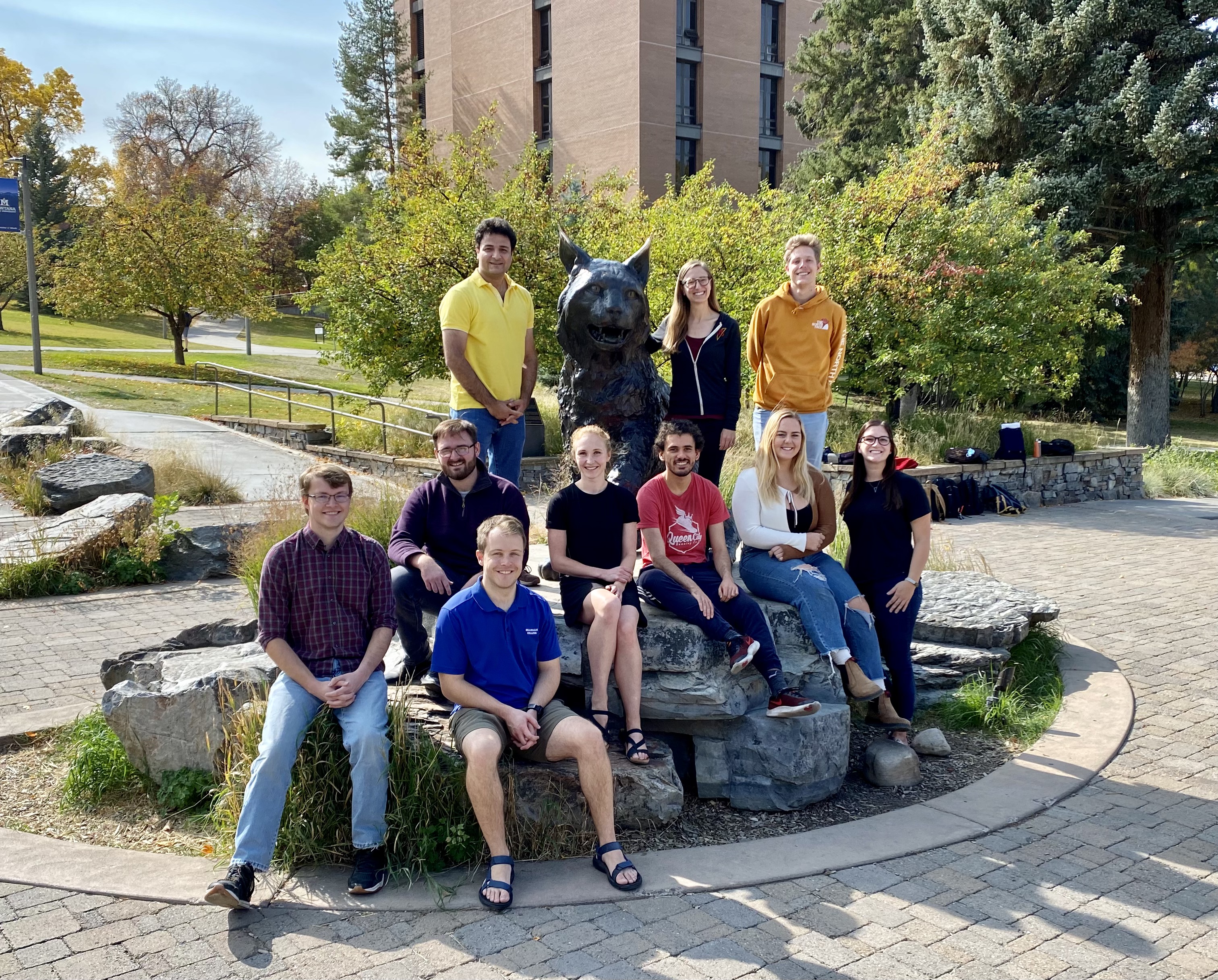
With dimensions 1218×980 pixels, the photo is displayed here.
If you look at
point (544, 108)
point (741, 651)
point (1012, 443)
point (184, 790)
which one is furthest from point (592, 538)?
point (544, 108)

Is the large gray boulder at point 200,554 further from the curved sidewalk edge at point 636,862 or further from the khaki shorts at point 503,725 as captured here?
the khaki shorts at point 503,725

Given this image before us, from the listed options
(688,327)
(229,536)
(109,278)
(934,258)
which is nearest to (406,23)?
(109,278)

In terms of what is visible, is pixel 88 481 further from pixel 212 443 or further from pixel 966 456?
pixel 966 456

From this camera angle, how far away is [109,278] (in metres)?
26.7

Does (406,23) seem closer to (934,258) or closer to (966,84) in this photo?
(966,84)

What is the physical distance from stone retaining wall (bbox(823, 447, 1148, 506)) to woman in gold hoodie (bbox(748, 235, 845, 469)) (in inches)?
262

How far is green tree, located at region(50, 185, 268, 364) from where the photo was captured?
88.0ft

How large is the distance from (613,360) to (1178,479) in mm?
15013

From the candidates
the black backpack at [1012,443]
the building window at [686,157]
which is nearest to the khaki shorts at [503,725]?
the black backpack at [1012,443]

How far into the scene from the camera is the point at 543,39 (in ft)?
130

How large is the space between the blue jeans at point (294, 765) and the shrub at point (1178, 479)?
1589 centimetres

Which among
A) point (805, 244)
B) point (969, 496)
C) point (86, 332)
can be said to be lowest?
point (969, 496)

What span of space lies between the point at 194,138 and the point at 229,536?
2245 inches

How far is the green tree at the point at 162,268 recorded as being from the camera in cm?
2681
